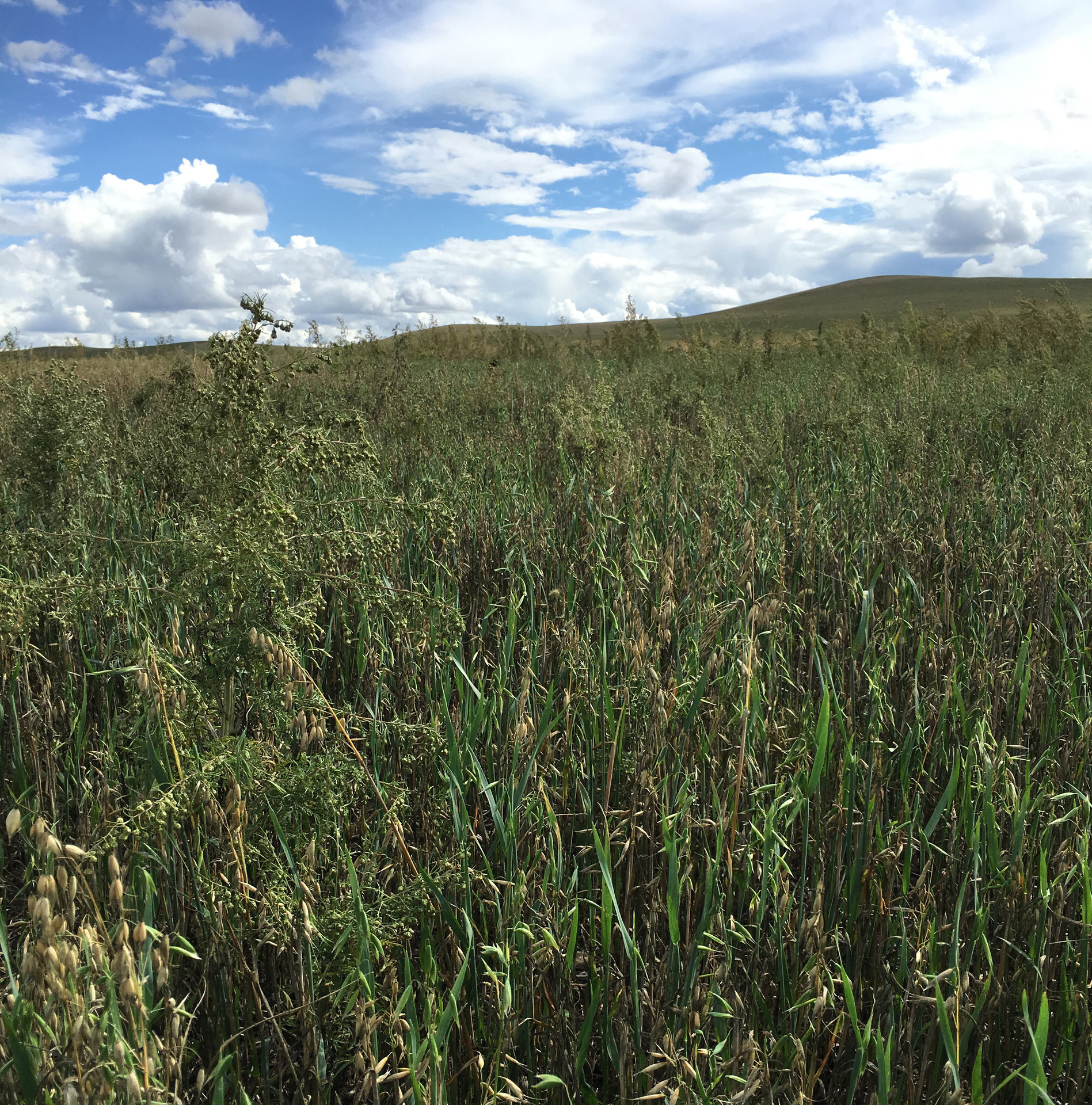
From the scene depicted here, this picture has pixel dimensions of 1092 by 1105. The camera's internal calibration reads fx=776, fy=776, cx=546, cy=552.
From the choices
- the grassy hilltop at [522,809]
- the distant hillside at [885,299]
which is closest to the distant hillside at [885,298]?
the distant hillside at [885,299]

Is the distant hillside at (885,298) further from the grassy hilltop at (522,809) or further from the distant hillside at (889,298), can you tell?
the grassy hilltop at (522,809)

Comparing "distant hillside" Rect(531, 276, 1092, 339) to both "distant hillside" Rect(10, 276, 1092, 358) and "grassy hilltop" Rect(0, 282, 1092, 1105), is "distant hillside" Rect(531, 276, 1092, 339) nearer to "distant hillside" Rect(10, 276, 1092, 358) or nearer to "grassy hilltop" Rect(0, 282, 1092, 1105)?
Answer: "distant hillside" Rect(10, 276, 1092, 358)

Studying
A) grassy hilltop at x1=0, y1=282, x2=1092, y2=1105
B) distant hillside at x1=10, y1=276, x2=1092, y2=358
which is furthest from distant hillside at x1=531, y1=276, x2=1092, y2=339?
grassy hilltop at x1=0, y1=282, x2=1092, y2=1105

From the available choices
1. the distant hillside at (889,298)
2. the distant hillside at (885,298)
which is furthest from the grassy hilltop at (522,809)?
the distant hillside at (889,298)

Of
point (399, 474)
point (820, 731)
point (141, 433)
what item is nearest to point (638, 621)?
point (820, 731)

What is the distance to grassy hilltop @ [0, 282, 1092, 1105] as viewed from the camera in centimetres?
125

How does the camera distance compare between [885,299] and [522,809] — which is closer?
[522,809]

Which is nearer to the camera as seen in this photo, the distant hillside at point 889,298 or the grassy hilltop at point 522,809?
the grassy hilltop at point 522,809

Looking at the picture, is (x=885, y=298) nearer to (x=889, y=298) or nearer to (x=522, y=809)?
(x=889, y=298)

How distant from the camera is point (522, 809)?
176cm

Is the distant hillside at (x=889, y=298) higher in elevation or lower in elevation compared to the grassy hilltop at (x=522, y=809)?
higher

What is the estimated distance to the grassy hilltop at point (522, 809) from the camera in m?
1.25

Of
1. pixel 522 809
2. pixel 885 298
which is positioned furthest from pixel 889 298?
pixel 522 809

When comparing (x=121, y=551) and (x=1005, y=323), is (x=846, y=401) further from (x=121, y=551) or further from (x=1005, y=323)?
(x=1005, y=323)
